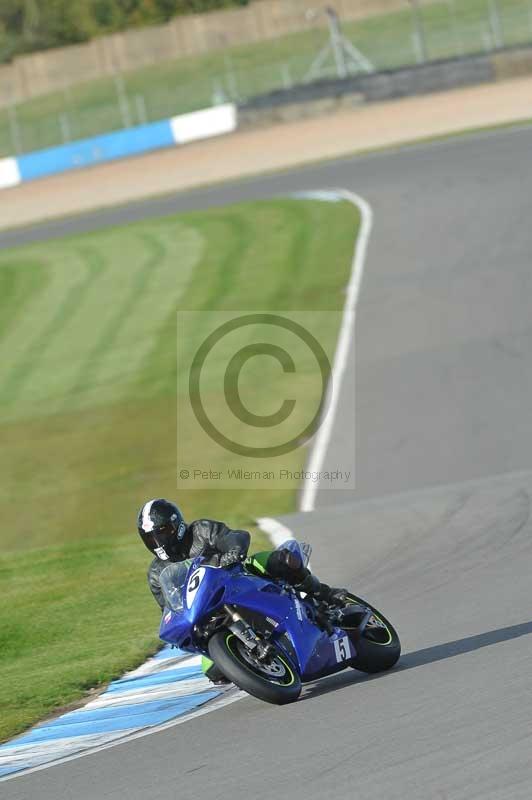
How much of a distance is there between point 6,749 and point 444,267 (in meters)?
17.4

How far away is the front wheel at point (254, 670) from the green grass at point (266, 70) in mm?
39418

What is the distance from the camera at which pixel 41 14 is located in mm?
80438

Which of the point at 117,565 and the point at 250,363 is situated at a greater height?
the point at 117,565

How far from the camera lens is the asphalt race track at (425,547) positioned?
5.35 m

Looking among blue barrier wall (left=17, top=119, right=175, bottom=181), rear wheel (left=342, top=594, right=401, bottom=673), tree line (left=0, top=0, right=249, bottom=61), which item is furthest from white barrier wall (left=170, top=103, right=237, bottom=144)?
rear wheel (left=342, top=594, right=401, bottom=673)

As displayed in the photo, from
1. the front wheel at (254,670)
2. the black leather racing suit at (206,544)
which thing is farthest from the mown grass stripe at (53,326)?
the front wheel at (254,670)

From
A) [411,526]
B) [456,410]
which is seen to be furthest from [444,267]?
[411,526]

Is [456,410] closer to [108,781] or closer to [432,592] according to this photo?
[432,592]

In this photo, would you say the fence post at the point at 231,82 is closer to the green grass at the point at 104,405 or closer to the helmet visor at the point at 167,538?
the green grass at the point at 104,405

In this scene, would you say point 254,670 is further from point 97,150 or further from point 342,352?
point 97,150

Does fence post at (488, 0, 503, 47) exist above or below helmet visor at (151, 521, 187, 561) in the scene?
below

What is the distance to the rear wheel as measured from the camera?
7.11 m

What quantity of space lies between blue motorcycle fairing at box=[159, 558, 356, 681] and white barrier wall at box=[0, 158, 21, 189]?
41815 mm

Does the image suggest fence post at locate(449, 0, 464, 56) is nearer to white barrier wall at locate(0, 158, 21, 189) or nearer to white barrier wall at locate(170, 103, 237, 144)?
white barrier wall at locate(170, 103, 237, 144)
